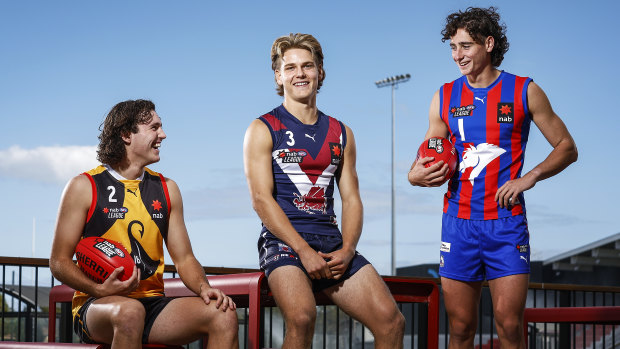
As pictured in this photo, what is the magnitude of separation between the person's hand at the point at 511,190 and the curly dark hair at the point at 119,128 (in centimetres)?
157

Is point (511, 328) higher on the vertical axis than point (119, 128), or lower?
Answer: lower

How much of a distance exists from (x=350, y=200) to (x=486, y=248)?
66cm

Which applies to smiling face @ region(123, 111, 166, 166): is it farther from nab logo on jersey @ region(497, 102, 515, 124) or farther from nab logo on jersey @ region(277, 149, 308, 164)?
nab logo on jersey @ region(497, 102, 515, 124)

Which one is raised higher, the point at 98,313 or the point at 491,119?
the point at 491,119

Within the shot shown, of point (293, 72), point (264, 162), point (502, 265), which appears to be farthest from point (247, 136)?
point (502, 265)

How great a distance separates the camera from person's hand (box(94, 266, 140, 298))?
9.18ft

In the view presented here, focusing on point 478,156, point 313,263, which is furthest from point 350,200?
point 478,156

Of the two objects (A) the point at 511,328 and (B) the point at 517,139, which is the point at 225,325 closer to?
(A) the point at 511,328

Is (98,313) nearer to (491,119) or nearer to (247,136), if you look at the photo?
(247,136)

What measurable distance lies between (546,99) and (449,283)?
0.95 metres

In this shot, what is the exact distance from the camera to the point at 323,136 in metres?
3.33

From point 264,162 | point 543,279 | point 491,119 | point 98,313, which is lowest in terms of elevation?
point 543,279

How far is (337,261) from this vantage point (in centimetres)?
304

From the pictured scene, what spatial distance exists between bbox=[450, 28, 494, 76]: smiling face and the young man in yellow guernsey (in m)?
1.40
